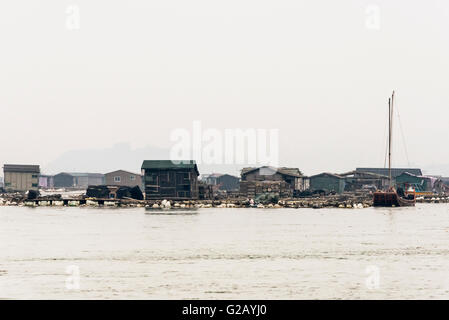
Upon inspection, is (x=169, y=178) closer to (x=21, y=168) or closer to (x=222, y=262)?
(x=222, y=262)

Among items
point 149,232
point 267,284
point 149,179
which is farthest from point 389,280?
point 149,179

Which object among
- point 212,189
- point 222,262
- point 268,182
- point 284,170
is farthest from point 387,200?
point 222,262

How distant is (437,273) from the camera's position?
86.7 ft

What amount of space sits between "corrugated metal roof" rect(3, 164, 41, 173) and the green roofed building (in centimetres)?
5502

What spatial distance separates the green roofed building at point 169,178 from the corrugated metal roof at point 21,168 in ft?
181

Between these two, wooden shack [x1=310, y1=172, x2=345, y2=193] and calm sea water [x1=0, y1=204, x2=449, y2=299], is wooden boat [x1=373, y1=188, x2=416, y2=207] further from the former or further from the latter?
calm sea water [x1=0, y1=204, x2=449, y2=299]

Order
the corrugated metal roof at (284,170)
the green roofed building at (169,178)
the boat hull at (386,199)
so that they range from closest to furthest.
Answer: the green roofed building at (169,178) → the boat hull at (386,199) → the corrugated metal roof at (284,170)

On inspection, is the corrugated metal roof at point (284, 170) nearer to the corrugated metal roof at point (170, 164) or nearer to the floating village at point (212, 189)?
the floating village at point (212, 189)

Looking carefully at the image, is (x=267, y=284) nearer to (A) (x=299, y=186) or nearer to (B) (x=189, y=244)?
(B) (x=189, y=244)
